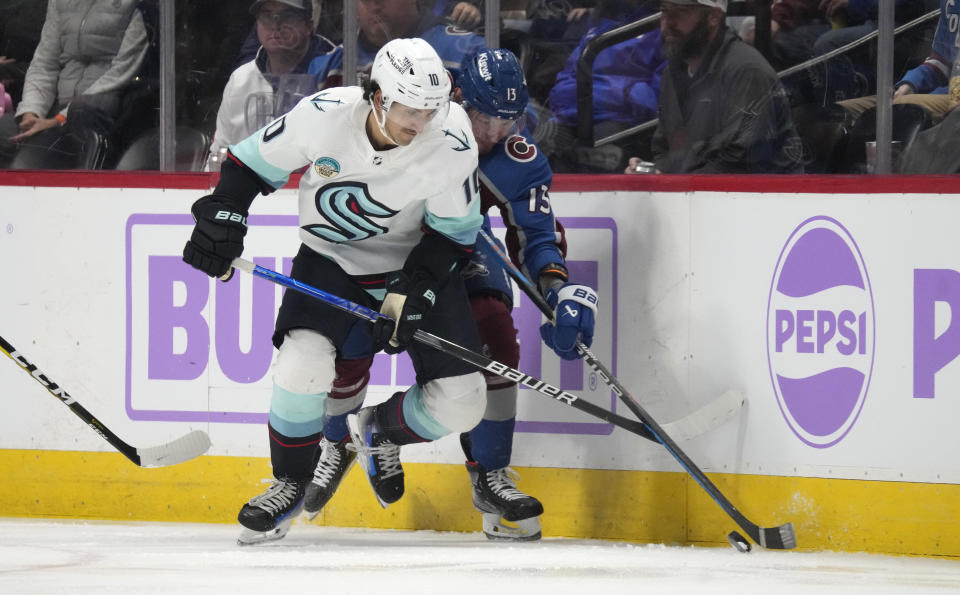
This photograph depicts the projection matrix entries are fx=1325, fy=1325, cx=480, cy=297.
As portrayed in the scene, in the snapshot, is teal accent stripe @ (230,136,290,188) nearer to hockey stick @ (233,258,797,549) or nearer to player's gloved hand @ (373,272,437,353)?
hockey stick @ (233,258,797,549)

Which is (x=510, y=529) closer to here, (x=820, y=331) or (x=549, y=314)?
(x=549, y=314)

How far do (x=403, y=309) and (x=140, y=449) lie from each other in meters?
0.84

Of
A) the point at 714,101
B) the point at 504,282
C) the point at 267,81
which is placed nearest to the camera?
the point at 504,282

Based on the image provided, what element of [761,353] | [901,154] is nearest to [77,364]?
[761,353]

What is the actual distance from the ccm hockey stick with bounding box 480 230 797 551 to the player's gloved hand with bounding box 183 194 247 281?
64 cm

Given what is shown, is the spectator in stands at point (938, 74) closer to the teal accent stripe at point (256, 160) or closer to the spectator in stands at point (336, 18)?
the spectator in stands at point (336, 18)

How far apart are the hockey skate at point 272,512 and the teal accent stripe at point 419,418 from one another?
0.98 feet

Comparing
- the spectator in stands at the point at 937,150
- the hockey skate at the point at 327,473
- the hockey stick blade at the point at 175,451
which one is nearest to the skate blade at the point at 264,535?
the hockey skate at the point at 327,473

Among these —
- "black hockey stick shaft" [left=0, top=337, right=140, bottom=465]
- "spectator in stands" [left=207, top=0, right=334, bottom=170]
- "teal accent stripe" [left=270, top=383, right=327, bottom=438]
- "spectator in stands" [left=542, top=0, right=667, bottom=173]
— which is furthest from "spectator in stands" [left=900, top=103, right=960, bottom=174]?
"black hockey stick shaft" [left=0, top=337, right=140, bottom=465]

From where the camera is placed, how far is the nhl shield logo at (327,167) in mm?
2949

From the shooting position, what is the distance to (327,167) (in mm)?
2957

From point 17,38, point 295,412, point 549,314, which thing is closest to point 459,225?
point 549,314

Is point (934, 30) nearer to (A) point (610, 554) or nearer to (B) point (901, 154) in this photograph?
(B) point (901, 154)

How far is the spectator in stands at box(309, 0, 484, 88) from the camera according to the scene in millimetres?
3641
